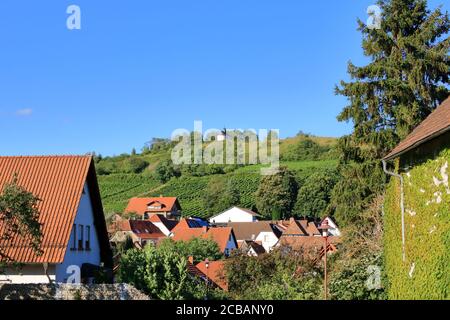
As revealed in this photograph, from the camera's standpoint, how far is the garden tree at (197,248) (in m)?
47.0

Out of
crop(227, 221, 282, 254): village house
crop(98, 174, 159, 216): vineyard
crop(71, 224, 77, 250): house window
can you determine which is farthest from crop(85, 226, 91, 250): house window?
crop(98, 174, 159, 216): vineyard

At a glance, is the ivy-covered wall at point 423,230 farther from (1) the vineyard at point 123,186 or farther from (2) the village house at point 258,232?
(1) the vineyard at point 123,186

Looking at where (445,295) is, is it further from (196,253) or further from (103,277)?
(196,253)

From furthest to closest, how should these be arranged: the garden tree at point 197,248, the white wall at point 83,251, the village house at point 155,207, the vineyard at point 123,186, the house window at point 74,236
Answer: the vineyard at point 123,186 → the village house at point 155,207 → the garden tree at point 197,248 → the house window at point 74,236 → the white wall at point 83,251

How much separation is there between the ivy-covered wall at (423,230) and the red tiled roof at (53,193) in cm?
1161

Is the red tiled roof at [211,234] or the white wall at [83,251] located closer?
the white wall at [83,251]

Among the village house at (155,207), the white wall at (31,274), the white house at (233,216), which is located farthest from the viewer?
the white house at (233,216)

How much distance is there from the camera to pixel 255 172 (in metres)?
112

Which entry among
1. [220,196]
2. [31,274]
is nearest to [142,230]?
[220,196]

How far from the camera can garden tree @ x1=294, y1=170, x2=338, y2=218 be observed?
310ft

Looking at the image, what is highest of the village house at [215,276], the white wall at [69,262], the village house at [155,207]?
the village house at [155,207]
